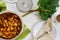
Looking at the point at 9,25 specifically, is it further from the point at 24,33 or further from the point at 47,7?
the point at 47,7

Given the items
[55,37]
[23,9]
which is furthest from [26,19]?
[55,37]

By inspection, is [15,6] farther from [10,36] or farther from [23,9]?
[10,36]

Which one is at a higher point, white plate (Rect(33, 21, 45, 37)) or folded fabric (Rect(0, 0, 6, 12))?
folded fabric (Rect(0, 0, 6, 12))

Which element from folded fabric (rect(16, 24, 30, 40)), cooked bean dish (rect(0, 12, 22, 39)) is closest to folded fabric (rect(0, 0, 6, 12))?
cooked bean dish (rect(0, 12, 22, 39))

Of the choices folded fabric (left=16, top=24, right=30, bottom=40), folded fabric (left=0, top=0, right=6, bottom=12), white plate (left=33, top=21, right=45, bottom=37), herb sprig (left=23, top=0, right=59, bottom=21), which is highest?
folded fabric (left=0, top=0, right=6, bottom=12)

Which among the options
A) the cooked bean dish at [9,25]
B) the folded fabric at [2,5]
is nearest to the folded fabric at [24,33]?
the cooked bean dish at [9,25]

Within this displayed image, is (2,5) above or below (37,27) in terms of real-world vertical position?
above

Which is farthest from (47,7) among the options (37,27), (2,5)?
(2,5)

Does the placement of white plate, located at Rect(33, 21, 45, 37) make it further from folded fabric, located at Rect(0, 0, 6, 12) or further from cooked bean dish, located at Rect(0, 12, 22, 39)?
folded fabric, located at Rect(0, 0, 6, 12)
